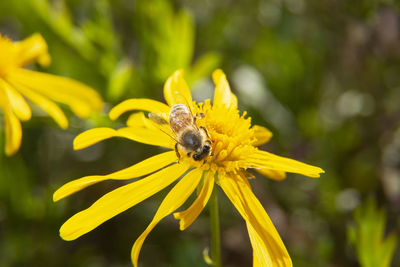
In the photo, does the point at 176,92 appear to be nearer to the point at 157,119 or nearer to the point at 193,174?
the point at 157,119

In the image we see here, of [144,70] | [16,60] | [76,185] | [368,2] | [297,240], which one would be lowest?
[76,185]

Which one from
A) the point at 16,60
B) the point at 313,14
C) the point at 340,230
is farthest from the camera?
the point at 313,14

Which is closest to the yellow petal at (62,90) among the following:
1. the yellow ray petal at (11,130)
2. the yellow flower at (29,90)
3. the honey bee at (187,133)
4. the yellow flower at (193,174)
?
the yellow flower at (29,90)

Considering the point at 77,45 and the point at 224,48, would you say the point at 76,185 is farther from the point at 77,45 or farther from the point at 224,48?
the point at 224,48

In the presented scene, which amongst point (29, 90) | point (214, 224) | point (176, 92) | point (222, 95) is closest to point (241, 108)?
point (222, 95)

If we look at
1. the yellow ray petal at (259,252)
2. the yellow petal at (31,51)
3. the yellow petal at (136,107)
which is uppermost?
the yellow petal at (31,51)

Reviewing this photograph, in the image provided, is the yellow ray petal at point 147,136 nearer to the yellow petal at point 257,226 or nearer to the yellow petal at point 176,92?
the yellow petal at point 176,92

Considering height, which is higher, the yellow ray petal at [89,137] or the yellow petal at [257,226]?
the yellow ray petal at [89,137]

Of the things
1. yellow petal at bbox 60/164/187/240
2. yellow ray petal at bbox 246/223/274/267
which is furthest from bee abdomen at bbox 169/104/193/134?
yellow ray petal at bbox 246/223/274/267

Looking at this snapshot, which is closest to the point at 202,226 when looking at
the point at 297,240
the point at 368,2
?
the point at 297,240
